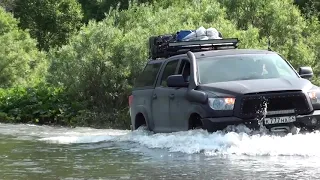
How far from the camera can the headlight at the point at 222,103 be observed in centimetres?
991

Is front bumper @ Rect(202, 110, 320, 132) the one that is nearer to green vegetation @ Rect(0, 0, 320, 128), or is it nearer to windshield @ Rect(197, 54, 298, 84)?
windshield @ Rect(197, 54, 298, 84)

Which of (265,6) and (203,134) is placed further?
(265,6)

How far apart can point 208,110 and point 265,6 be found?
15.4 m

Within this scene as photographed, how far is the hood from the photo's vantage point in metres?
9.93

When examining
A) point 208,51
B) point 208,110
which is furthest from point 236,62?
point 208,110

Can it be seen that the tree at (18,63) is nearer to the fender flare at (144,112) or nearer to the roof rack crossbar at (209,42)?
the fender flare at (144,112)

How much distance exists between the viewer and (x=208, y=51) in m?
11.8

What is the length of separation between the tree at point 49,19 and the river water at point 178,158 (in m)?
46.9

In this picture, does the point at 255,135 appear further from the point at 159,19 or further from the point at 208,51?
the point at 159,19

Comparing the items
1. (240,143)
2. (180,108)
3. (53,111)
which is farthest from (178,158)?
(53,111)

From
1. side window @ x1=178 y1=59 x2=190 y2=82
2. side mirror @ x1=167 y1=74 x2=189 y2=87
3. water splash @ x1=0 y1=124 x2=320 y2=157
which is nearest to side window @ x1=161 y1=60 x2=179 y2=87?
side window @ x1=178 y1=59 x2=190 y2=82

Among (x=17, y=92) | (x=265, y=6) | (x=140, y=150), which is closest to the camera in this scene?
(x=140, y=150)

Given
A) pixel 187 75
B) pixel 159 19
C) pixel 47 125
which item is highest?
pixel 159 19

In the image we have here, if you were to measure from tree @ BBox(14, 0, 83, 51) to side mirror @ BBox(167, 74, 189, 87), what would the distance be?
48053 millimetres
